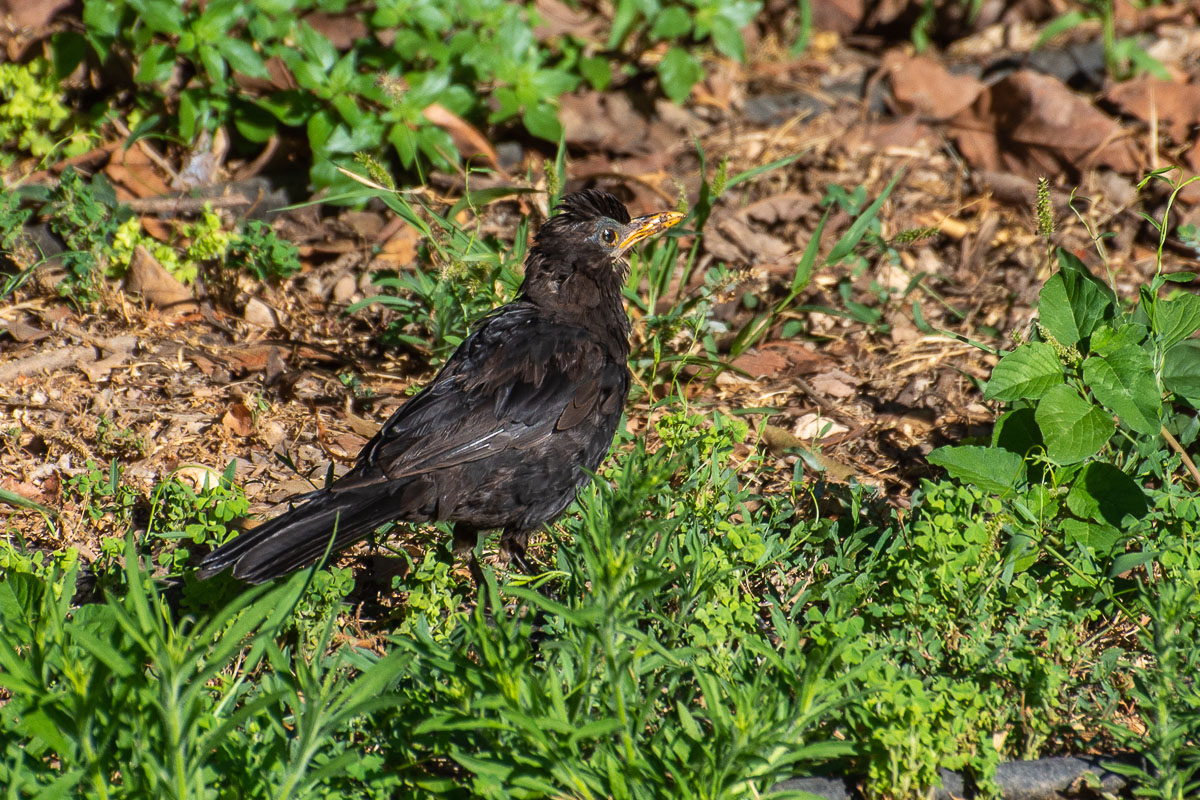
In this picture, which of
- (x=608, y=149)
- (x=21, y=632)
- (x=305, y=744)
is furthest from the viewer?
(x=608, y=149)

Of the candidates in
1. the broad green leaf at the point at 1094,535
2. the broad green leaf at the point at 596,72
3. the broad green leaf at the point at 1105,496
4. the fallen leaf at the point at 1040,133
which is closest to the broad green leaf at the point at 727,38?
the broad green leaf at the point at 596,72

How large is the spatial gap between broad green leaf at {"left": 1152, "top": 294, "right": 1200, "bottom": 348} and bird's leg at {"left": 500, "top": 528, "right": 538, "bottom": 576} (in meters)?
2.19

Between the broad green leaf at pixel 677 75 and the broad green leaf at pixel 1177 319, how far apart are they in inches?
135

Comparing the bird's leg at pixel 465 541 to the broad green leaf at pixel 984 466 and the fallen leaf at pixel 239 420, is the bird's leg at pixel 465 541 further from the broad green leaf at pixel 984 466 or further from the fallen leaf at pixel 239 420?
the broad green leaf at pixel 984 466

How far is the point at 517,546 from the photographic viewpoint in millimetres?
4160

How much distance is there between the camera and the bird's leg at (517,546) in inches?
162

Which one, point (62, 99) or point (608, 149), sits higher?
point (62, 99)

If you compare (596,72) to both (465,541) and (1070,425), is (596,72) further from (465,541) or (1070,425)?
(1070,425)

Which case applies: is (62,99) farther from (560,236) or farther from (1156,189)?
(1156,189)

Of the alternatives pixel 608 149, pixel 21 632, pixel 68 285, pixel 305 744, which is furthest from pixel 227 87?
pixel 305 744

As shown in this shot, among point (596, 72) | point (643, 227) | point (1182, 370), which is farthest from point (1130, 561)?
point (596, 72)

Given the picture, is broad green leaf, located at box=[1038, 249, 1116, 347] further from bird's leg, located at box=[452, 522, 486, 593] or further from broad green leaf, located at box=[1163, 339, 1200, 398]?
bird's leg, located at box=[452, 522, 486, 593]

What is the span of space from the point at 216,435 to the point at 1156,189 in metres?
4.87

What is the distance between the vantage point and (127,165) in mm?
5992
